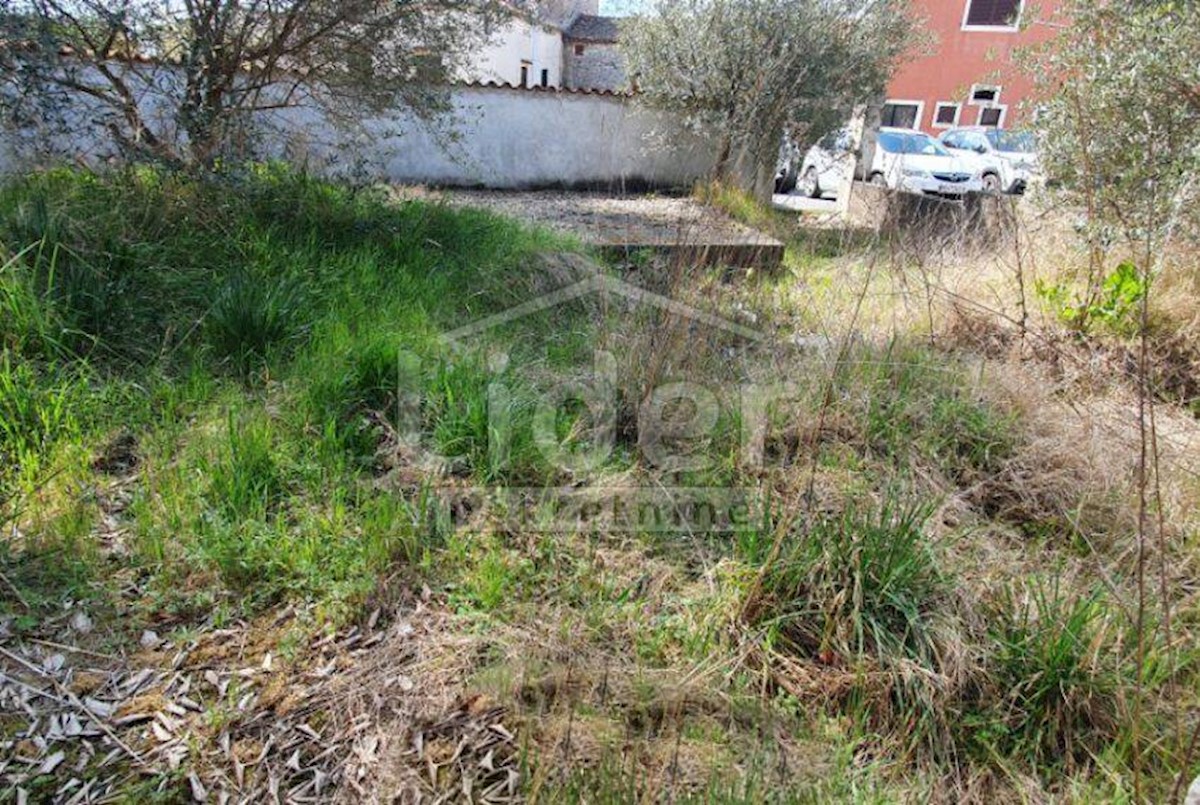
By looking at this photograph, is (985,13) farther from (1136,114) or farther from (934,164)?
(1136,114)

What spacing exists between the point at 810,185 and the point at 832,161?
7.41 feet

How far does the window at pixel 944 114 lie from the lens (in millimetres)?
18656

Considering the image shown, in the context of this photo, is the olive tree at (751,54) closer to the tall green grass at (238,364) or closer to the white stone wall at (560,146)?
the white stone wall at (560,146)

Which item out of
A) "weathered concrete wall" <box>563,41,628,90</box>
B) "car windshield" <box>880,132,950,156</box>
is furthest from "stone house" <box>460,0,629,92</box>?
"car windshield" <box>880,132,950,156</box>

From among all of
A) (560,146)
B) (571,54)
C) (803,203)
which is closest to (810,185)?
(803,203)

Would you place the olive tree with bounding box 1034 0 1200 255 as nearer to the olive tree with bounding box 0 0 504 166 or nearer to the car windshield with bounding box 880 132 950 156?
the olive tree with bounding box 0 0 504 166

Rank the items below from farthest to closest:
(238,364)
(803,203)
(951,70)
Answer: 1. (951,70)
2. (803,203)
3. (238,364)

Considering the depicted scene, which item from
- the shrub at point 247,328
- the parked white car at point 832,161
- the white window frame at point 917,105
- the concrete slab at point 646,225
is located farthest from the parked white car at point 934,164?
the shrub at point 247,328

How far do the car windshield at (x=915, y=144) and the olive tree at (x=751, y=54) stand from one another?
4.30 ft

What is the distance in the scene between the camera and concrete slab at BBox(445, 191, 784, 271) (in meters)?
3.37

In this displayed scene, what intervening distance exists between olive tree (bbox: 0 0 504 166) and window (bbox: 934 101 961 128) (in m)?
Answer: 18.0

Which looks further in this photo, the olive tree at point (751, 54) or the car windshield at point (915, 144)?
the car windshield at point (915, 144)

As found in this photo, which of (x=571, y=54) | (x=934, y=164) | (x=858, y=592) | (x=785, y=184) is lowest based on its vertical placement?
(x=858, y=592)

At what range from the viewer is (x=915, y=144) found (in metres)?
11.6
